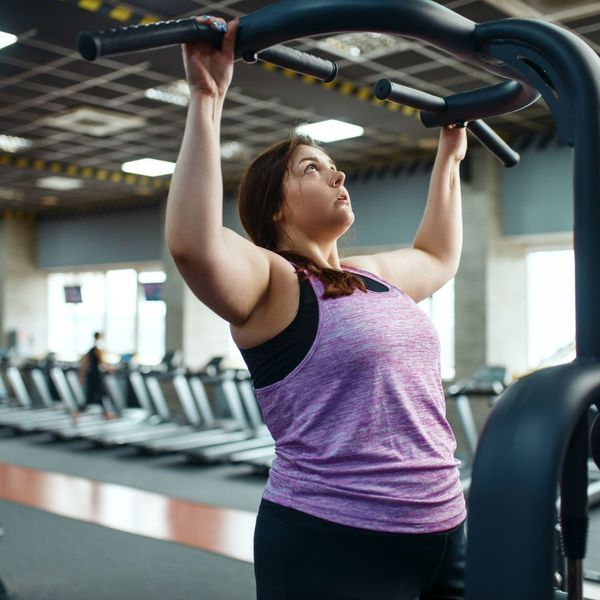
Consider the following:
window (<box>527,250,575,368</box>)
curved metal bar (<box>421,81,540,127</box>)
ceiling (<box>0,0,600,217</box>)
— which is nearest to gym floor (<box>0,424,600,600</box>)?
curved metal bar (<box>421,81,540,127</box>)

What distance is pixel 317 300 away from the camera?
43.7 inches

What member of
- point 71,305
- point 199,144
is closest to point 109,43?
point 199,144

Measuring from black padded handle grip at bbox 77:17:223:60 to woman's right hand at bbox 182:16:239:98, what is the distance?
2 centimetres

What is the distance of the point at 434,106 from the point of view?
1.35 metres

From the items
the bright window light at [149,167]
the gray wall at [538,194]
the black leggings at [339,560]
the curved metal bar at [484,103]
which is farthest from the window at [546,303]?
the black leggings at [339,560]

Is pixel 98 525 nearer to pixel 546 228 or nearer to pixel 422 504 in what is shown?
pixel 422 504

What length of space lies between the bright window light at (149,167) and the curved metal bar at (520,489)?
367 inches

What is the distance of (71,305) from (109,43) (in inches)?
544

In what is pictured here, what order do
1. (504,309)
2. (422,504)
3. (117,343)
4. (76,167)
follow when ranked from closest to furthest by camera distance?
(422,504) < (504,309) < (76,167) < (117,343)

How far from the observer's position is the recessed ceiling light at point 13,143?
8.79 m

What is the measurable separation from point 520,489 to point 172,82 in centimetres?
641

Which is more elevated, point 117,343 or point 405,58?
point 405,58

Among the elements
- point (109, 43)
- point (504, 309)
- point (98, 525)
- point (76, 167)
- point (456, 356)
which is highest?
point (76, 167)

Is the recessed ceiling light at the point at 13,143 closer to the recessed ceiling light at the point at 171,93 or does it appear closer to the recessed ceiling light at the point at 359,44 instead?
the recessed ceiling light at the point at 171,93
